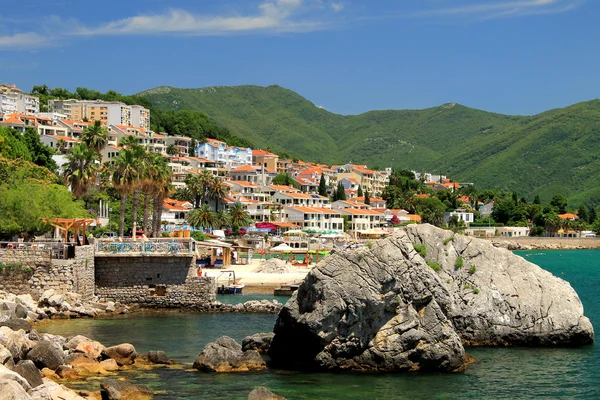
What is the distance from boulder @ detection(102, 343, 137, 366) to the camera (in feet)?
86.3

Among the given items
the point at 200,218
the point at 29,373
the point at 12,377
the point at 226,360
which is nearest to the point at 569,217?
the point at 200,218

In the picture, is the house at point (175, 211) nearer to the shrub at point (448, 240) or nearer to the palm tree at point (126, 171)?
the palm tree at point (126, 171)

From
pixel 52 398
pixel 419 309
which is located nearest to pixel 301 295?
pixel 419 309

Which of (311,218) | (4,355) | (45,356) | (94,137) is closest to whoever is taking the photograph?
(4,355)

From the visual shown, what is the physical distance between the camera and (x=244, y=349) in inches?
1160

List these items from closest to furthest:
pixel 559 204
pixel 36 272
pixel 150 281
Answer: pixel 36 272
pixel 150 281
pixel 559 204

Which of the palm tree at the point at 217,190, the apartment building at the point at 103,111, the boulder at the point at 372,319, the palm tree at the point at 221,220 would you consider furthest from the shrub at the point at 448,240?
the apartment building at the point at 103,111

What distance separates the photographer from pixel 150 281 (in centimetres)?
3988

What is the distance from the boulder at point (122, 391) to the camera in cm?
2161

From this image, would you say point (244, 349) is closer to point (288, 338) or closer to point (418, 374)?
point (288, 338)

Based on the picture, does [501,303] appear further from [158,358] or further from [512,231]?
[512,231]

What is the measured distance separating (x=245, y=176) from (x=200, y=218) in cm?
5351

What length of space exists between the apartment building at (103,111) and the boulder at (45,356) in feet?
524

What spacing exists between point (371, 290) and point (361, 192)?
6004 inches
